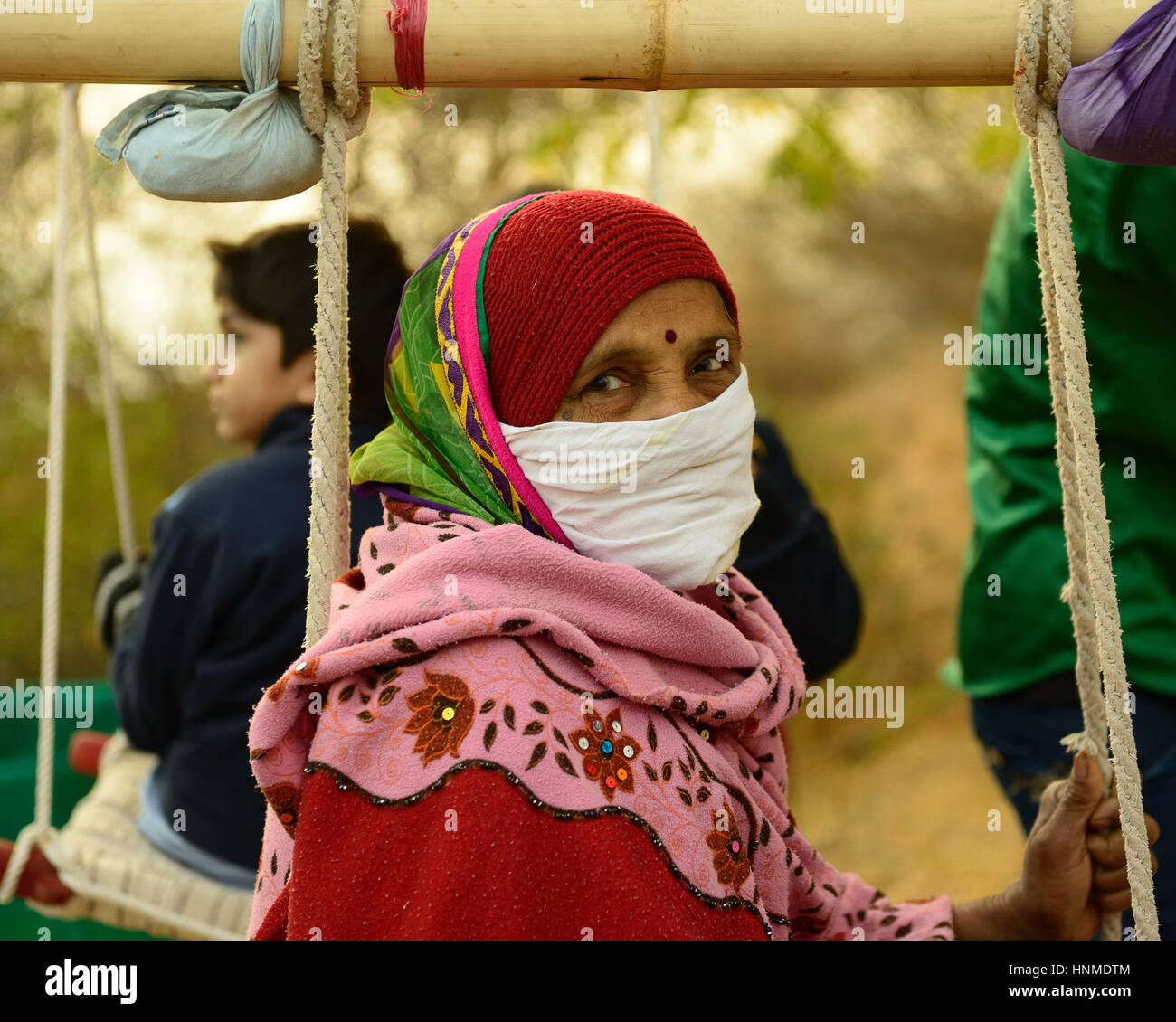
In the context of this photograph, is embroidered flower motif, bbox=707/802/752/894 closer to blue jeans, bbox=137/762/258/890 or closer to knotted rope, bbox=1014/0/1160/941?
knotted rope, bbox=1014/0/1160/941

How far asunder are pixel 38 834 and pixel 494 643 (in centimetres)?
156

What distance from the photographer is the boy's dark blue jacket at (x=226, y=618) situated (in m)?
2.41

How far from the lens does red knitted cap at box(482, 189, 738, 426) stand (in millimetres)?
1196

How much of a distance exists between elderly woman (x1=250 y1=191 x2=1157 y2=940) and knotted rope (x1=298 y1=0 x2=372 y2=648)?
37mm

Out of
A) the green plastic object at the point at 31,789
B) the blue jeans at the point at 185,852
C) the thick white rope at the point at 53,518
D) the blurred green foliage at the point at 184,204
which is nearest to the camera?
the thick white rope at the point at 53,518

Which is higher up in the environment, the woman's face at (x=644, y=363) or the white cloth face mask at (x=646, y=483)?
the woman's face at (x=644, y=363)

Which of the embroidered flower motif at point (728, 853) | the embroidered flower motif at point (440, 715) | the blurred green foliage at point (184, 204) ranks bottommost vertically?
the embroidered flower motif at point (728, 853)

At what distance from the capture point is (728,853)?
119cm

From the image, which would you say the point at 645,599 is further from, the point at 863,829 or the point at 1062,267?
the point at 863,829

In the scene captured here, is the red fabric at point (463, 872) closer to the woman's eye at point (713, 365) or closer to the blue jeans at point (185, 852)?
the woman's eye at point (713, 365)

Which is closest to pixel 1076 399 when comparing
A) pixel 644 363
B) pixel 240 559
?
pixel 644 363

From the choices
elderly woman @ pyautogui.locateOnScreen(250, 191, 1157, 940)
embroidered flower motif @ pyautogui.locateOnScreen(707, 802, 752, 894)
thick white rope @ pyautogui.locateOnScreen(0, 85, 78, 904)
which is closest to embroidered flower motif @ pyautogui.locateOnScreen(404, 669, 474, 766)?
elderly woman @ pyautogui.locateOnScreen(250, 191, 1157, 940)

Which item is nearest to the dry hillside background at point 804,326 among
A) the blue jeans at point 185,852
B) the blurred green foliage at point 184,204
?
Answer: the blurred green foliage at point 184,204

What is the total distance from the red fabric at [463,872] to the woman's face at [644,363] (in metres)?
0.37
